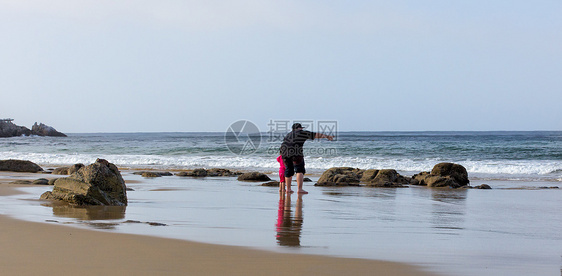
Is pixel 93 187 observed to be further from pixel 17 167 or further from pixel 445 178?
pixel 17 167

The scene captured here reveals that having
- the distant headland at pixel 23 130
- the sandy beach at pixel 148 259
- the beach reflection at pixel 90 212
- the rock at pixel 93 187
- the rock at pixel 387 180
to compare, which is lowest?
the rock at pixel 387 180

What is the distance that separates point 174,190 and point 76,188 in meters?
3.72

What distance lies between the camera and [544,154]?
1300 inches

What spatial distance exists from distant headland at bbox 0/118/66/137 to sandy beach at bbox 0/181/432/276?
79704 millimetres

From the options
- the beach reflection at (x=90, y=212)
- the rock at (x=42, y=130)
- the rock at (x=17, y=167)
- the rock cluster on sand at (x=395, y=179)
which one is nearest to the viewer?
the beach reflection at (x=90, y=212)

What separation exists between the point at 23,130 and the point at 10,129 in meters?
3.27

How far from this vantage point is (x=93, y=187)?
25.1 ft

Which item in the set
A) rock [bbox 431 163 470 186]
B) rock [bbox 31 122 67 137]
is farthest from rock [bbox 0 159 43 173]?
rock [bbox 31 122 67 137]

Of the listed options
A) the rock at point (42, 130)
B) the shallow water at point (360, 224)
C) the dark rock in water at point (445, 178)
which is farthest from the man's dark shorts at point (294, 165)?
the rock at point (42, 130)

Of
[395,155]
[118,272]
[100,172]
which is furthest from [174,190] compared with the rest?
[395,155]

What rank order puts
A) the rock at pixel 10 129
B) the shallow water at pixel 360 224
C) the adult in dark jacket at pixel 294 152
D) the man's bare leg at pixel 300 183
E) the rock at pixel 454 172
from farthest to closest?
the rock at pixel 10 129 < the rock at pixel 454 172 < the adult in dark jacket at pixel 294 152 < the man's bare leg at pixel 300 183 < the shallow water at pixel 360 224

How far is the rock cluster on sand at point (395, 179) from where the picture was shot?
13.7 meters

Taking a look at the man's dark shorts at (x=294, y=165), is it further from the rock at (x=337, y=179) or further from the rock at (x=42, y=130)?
the rock at (x=42, y=130)

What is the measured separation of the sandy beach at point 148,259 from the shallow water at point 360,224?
0.34 m
